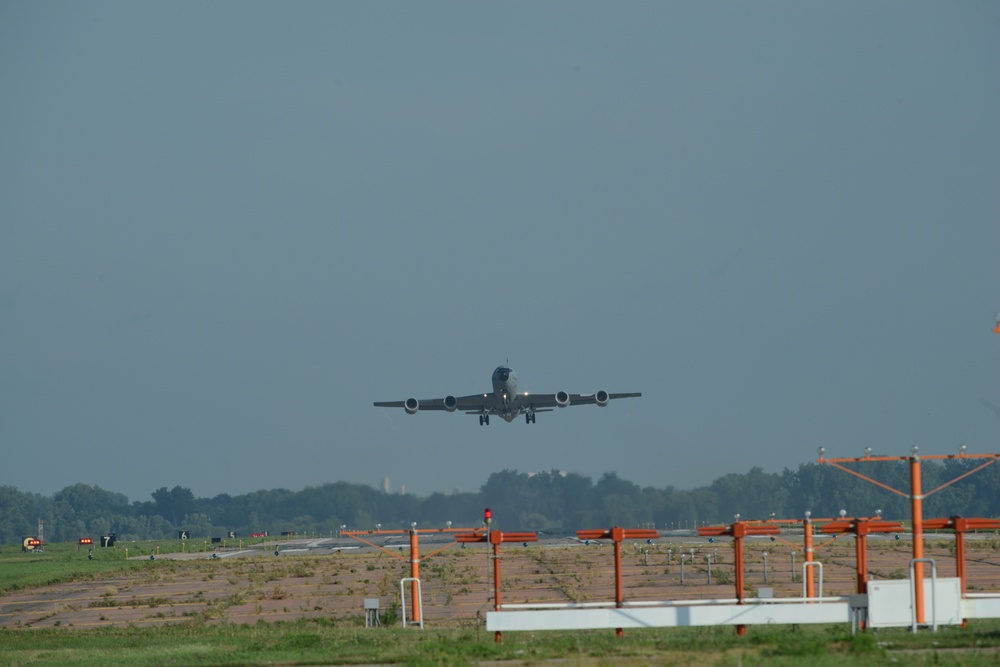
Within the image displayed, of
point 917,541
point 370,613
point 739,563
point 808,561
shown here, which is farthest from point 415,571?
point 917,541

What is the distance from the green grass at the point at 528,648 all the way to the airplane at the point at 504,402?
1695 inches

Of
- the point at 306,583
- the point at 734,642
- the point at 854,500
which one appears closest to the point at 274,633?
the point at 734,642

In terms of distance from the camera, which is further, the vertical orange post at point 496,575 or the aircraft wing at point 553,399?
the aircraft wing at point 553,399

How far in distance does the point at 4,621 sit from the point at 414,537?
17.6 m

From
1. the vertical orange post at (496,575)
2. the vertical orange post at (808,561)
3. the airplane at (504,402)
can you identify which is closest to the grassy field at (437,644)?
the vertical orange post at (496,575)

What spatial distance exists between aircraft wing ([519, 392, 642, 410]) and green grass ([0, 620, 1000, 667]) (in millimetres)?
45224

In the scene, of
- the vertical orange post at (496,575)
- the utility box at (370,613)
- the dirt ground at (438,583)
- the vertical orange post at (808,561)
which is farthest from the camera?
the dirt ground at (438,583)

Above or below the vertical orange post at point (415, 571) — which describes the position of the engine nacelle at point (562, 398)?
above

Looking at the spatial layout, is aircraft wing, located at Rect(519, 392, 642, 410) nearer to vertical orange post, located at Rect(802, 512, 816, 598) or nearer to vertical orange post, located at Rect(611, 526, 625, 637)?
vertical orange post, located at Rect(802, 512, 816, 598)

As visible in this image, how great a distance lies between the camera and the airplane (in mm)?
69875

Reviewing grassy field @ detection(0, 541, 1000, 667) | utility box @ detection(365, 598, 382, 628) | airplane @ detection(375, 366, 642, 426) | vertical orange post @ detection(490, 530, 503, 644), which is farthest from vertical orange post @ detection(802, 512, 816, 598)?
airplane @ detection(375, 366, 642, 426)

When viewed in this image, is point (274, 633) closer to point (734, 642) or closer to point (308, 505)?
point (734, 642)

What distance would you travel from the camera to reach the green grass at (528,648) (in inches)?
697

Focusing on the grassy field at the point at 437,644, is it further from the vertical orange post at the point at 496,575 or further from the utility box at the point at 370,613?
the utility box at the point at 370,613
